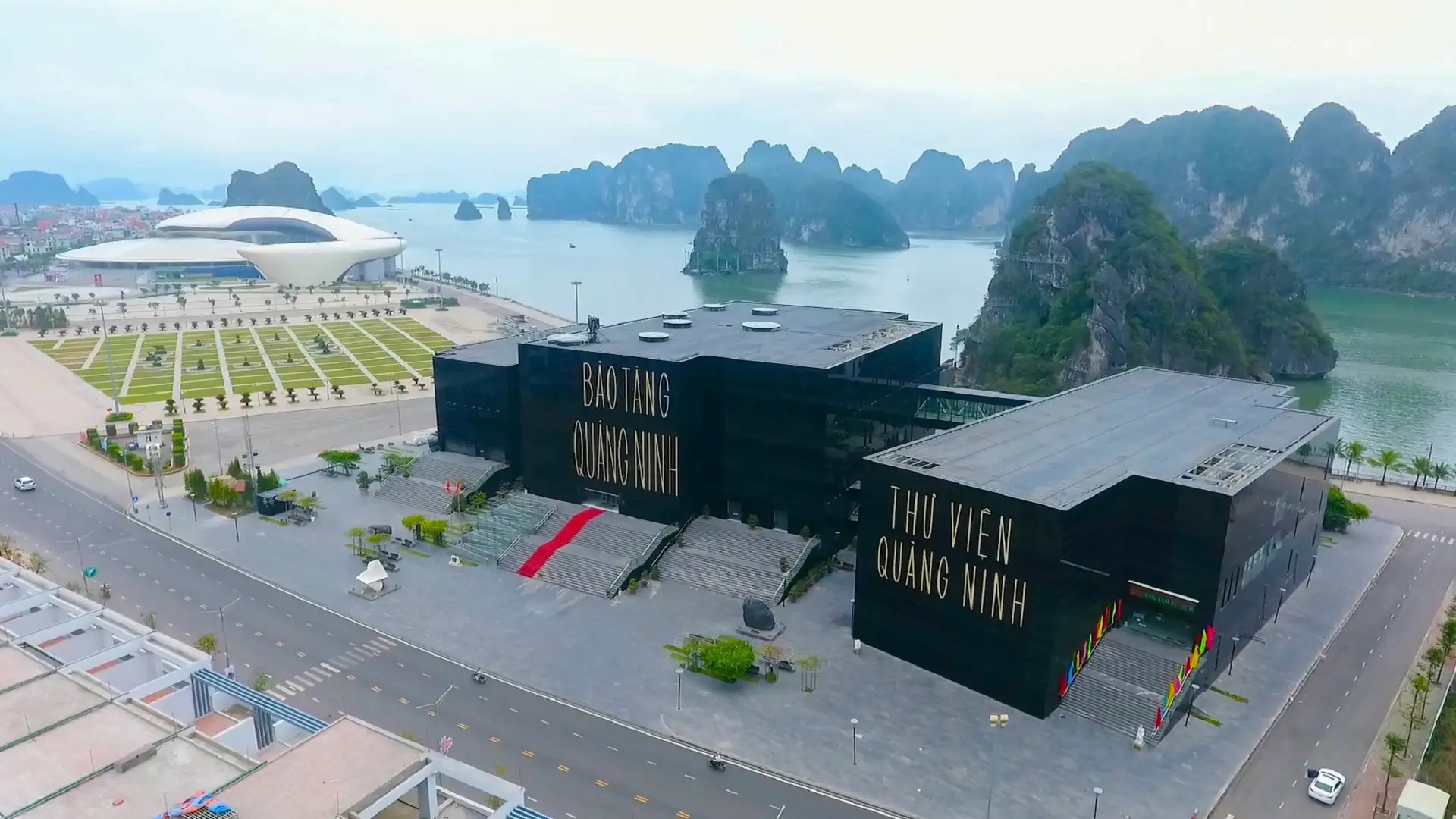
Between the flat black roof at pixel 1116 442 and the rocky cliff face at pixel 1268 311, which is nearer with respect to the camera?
the flat black roof at pixel 1116 442

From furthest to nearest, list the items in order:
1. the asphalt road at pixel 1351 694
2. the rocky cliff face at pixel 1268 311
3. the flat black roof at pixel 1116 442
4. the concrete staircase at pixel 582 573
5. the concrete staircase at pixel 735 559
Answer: the rocky cliff face at pixel 1268 311
the concrete staircase at pixel 582 573
the concrete staircase at pixel 735 559
the flat black roof at pixel 1116 442
the asphalt road at pixel 1351 694

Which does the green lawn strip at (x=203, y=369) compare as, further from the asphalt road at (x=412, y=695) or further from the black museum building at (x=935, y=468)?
the black museum building at (x=935, y=468)

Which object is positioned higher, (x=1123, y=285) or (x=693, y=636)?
(x=1123, y=285)

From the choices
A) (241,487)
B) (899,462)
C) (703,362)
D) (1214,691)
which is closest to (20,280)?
(241,487)

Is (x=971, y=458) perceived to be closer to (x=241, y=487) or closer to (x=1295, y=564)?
Result: (x=1295, y=564)

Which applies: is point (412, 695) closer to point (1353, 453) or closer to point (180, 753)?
point (180, 753)

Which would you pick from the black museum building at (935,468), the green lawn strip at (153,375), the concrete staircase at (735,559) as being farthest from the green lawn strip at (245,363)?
the concrete staircase at (735,559)
